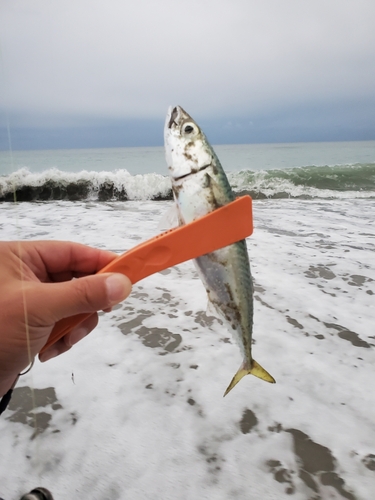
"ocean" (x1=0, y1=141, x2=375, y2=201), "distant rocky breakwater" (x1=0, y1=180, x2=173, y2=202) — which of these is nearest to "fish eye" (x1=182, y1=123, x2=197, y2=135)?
"ocean" (x1=0, y1=141, x2=375, y2=201)

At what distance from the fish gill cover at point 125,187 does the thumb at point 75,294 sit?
12.3 metres

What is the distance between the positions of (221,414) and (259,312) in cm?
143

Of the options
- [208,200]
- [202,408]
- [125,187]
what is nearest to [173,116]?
[208,200]

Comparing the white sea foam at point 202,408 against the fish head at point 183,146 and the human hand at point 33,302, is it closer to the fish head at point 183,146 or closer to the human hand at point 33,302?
the human hand at point 33,302

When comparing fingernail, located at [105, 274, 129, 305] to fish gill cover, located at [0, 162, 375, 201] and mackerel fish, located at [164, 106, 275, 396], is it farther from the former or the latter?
fish gill cover, located at [0, 162, 375, 201]

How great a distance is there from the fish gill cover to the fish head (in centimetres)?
1234

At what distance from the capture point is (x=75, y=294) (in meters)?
1.28

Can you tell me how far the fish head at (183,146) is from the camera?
127 centimetres

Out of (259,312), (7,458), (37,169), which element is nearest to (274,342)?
(259,312)

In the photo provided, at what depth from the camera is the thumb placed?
4.17 feet

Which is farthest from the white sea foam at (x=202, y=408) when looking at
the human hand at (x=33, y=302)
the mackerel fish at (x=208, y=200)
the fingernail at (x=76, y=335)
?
the mackerel fish at (x=208, y=200)

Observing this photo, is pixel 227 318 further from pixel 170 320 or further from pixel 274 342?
pixel 170 320

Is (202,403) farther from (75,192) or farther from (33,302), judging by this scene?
(75,192)

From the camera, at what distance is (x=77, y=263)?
A: 6.47 feet
